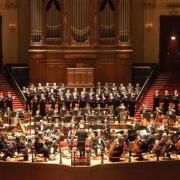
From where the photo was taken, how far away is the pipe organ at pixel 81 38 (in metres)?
22.5

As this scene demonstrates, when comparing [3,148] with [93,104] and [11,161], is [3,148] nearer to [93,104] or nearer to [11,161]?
[11,161]

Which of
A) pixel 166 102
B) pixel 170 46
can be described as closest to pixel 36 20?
pixel 170 46

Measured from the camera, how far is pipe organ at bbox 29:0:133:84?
887 inches

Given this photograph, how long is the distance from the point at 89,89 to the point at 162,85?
3150 mm

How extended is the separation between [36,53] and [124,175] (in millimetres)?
9598

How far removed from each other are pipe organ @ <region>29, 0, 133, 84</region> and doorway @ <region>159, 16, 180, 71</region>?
8.10 feet

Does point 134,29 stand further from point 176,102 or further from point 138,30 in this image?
point 176,102

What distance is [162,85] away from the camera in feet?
72.9

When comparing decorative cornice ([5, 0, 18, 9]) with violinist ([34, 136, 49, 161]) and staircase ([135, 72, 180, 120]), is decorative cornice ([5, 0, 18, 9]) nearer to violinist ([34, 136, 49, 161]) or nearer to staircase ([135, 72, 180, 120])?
Answer: staircase ([135, 72, 180, 120])

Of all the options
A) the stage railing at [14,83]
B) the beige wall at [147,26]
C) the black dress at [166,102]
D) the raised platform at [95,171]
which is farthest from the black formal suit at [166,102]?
the beige wall at [147,26]

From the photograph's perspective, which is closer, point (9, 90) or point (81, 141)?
point (81, 141)

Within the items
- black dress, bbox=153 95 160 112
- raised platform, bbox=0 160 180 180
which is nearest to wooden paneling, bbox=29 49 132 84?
black dress, bbox=153 95 160 112

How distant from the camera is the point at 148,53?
24.5 metres

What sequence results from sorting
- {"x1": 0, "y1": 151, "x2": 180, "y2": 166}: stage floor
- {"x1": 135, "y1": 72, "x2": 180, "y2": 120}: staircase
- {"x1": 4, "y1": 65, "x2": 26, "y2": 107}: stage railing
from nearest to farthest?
1. {"x1": 0, "y1": 151, "x2": 180, "y2": 166}: stage floor
2. {"x1": 4, "y1": 65, "x2": 26, "y2": 107}: stage railing
3. {"x1": 135, "y1": 72, "x2": 180, "y2": 120}: staircase
